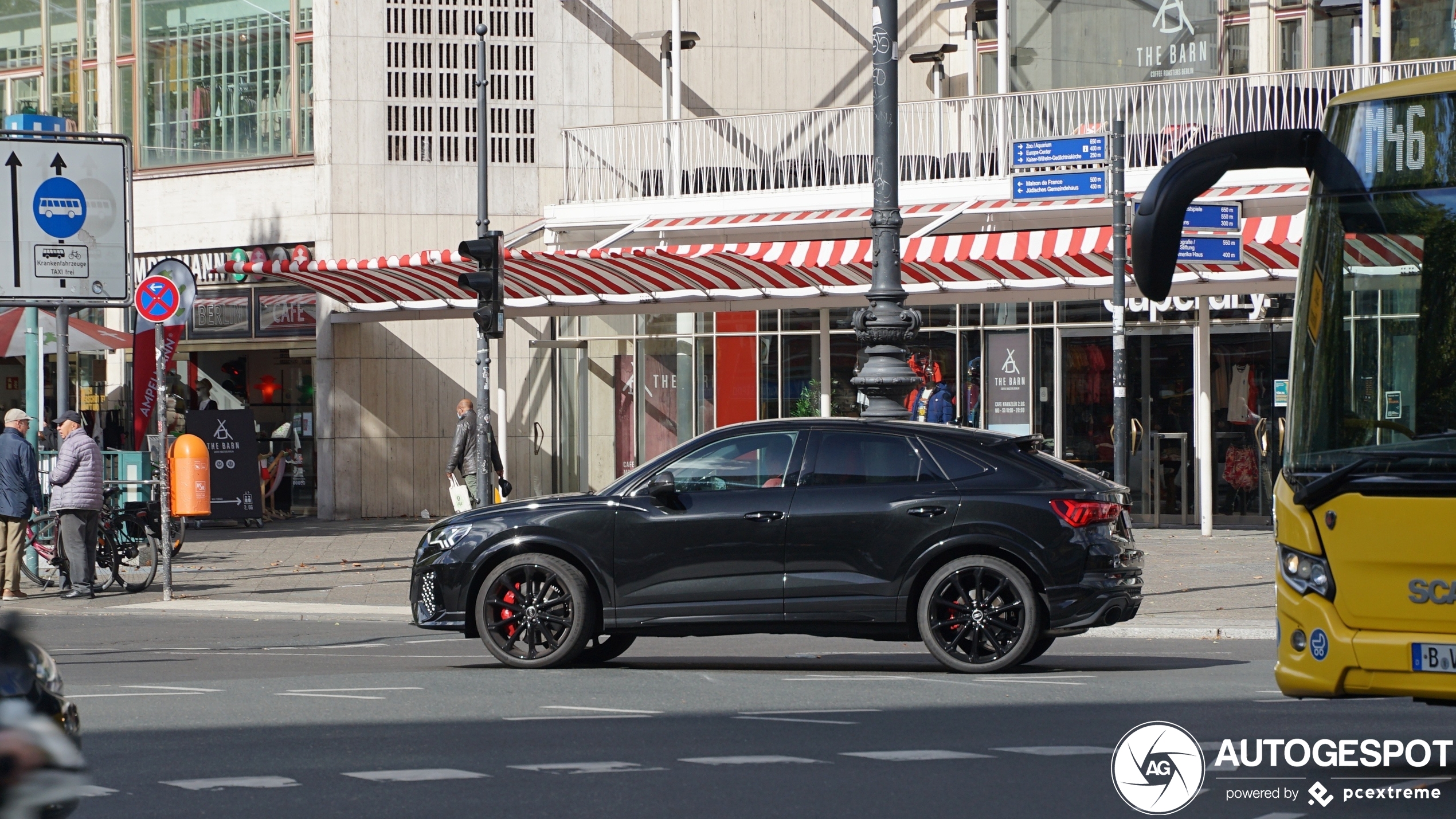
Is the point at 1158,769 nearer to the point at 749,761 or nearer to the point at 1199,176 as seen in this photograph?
the point at 749,761

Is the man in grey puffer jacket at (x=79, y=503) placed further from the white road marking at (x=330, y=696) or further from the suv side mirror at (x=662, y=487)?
the suv side mirror at (x=662, y=487)

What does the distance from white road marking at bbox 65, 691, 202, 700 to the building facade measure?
1468 cm

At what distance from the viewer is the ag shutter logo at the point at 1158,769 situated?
22.6ft

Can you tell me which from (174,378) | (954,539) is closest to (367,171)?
(174,378)

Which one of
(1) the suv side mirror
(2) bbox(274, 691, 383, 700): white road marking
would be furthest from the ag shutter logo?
(2) bbox(274, 691, 383, 700): white road marking

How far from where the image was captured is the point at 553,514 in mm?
11312

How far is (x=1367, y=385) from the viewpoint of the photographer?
709 centimetres

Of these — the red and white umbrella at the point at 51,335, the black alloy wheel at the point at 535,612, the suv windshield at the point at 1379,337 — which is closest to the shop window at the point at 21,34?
the red and white umbrella at the point at 51,335

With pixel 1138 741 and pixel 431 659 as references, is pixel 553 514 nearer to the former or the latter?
pixel 431 659

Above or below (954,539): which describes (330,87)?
above

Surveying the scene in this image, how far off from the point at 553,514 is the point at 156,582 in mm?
9357

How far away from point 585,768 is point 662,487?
3481 mm

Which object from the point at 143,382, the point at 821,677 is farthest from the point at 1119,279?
the point at 143,382

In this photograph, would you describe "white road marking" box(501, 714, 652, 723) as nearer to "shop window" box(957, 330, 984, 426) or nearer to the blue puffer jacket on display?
the blue puffer jacket on display
